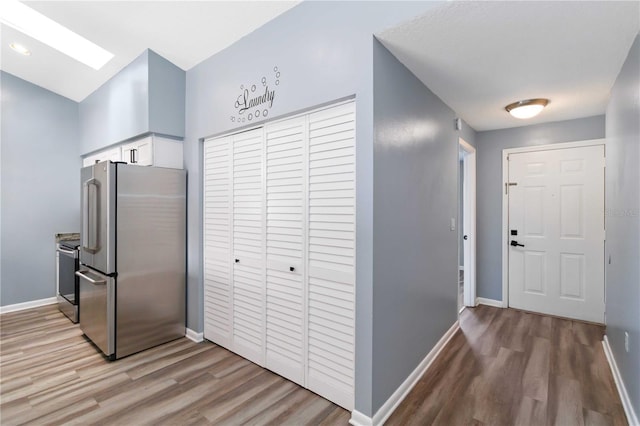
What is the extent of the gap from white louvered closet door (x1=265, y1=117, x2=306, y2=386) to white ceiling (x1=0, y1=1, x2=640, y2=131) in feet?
2.96

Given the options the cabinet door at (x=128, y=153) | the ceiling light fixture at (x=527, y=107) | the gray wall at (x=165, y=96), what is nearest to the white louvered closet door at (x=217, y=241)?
the gray wall at (x=165, y=96)

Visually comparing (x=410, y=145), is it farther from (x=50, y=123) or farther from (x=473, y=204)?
(x=50, y=123)

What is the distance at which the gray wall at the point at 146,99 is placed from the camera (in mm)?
2844

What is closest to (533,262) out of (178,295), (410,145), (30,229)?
(410,145)

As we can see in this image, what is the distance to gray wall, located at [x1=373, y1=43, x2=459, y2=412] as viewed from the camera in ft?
5.99

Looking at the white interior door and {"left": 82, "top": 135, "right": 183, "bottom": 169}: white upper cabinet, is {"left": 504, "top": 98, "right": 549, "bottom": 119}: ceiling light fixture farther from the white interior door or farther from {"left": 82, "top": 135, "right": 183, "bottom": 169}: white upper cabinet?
{"left": 82, "top": 135, "right": 183, "bottom": 169}: white upper cabinet

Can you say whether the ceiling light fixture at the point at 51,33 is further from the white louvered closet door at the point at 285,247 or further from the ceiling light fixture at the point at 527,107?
the ceiling light fixture at the point at 527,107

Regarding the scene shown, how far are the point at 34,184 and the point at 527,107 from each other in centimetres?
591

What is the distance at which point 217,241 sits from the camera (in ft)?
9.26

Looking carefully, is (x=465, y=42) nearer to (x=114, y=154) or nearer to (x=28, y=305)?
(x=114, y=154)

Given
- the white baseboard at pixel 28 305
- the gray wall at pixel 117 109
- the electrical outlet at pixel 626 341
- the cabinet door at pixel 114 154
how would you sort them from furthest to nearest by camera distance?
the white baseboard at pixel 28 305 < the cabinet door at pixel 114 154 < the gray wall at pixel 117 109 < the electrical outlet at pixel 626 341

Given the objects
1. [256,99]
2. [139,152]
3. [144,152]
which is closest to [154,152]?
[144,152]

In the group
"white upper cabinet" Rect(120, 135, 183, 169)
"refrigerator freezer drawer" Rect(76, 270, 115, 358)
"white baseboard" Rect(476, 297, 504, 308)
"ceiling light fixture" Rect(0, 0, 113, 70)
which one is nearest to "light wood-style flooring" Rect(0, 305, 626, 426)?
"refrigerator freezer drawer" Rect(76, 270, 115, 358)

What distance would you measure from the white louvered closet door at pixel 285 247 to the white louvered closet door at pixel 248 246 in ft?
0.32
